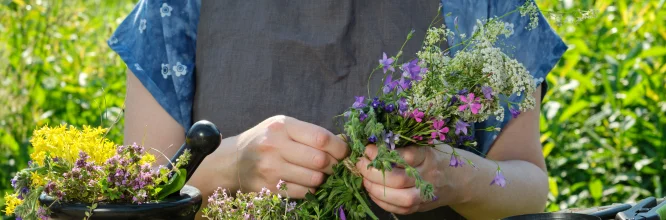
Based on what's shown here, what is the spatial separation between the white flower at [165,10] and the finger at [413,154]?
717 millimetres

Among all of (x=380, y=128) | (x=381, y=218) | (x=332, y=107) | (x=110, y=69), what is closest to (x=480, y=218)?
(x=381, y=218)

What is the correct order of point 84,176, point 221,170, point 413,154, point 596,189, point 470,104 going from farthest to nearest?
point 596,189, point 221,170, point 413,154, point 470,104, point 84,176

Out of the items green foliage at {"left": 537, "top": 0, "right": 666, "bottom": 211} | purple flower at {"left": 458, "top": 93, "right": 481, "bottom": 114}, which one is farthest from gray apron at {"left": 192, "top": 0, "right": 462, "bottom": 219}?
green foliage at {"left": 537, "top": 0, "right": 666, "bottom": 211}

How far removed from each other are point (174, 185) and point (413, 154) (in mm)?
414

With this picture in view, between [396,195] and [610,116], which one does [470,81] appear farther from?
[610,116]

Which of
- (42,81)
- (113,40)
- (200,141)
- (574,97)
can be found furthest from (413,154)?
(42,81)

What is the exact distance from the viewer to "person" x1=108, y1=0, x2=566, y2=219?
68.6 inches

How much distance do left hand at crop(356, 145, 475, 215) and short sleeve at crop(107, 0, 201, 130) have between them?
605mm

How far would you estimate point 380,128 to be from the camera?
1.20 meters

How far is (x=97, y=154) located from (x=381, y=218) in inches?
27.4

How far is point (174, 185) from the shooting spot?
1101 mm

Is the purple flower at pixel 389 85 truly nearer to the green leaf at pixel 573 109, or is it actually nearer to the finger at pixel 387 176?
the finger at pixel 387 176

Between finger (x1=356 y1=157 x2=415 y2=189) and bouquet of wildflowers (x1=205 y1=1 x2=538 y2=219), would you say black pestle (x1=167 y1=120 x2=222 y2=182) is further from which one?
finger (x1=356 y1=157 x2=415 y2=189)

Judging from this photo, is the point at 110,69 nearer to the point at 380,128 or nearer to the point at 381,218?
the point at 381,218
